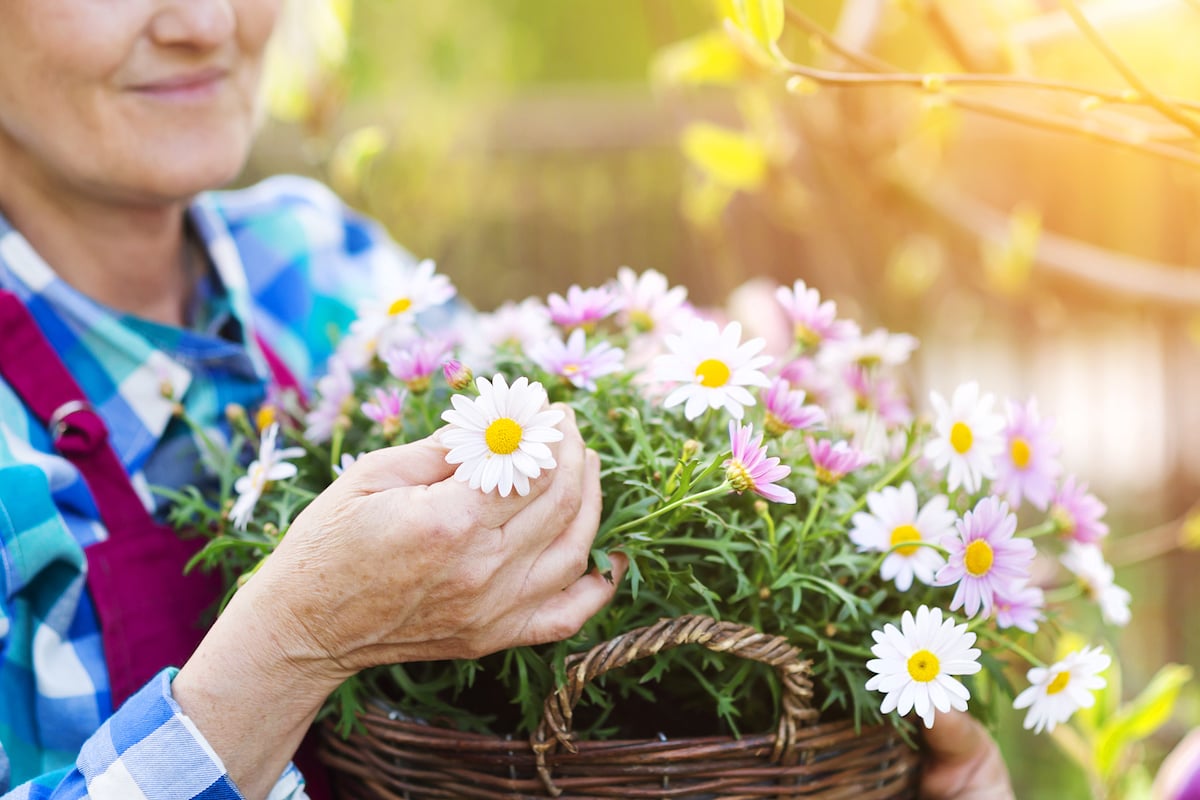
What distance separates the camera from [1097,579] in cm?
74

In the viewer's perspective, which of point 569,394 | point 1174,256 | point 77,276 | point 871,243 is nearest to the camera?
point 569,394

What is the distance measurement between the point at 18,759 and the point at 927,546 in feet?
2.09

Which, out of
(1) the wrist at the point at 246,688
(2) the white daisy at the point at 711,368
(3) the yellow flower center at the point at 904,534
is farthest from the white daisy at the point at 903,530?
(1) the wrist at the point at 246,688

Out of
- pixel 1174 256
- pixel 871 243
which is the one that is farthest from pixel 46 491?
pixel 1174 256

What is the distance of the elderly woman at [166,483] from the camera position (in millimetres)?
604

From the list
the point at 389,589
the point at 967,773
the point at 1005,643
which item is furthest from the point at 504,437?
the point at 967,773

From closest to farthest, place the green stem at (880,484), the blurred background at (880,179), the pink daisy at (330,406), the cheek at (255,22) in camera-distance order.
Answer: the green stem at (880,484), the pink daisy at (330,406), the cheek at (255,22), the blurred background at (880,179)

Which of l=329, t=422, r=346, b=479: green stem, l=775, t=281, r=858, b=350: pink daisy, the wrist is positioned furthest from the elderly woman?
l=775, t=281, r=858, b=350: pink daisy

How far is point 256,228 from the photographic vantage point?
1.22 meters

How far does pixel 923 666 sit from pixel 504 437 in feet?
0.86

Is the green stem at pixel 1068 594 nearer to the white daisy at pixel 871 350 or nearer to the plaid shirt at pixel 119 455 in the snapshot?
the white daisy at pixel 871 350

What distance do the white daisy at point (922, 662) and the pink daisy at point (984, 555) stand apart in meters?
0.03

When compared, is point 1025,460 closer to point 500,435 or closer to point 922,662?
point 922,662

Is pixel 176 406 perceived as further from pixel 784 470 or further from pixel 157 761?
pixel 784 470
